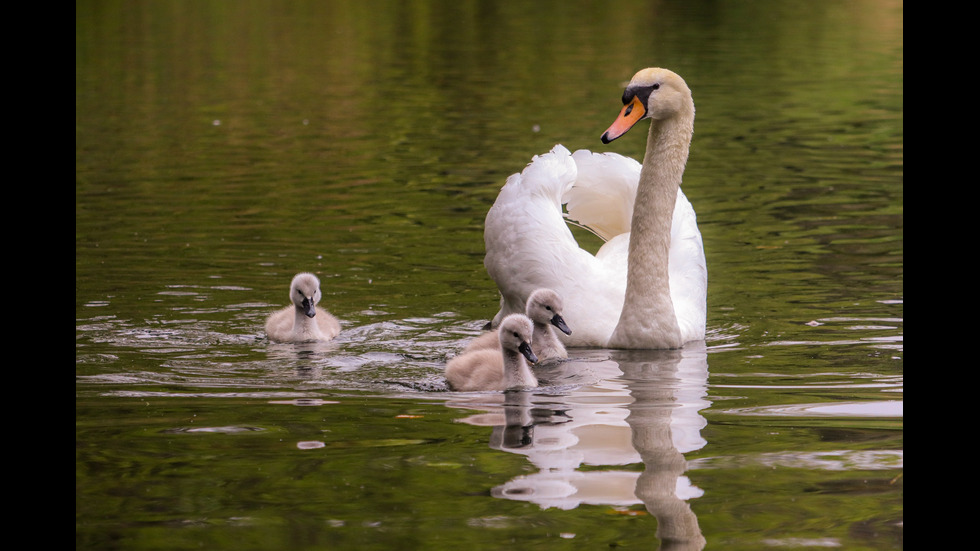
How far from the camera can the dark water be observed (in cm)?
559

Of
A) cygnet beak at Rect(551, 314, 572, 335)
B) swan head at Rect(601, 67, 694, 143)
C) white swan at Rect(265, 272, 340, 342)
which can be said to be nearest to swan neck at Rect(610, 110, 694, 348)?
swan head at Rect(601, 67, 694, 143)

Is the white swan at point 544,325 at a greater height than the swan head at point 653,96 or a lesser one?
lesser

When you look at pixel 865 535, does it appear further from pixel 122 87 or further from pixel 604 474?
pixel 122 87

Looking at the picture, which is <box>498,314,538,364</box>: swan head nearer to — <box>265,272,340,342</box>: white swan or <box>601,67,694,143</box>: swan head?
<box>601,67,694,143</box>: swan head

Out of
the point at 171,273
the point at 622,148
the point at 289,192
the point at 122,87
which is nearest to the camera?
the point at 171,273

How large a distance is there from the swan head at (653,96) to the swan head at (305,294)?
2119 mm

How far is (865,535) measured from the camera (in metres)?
5.25

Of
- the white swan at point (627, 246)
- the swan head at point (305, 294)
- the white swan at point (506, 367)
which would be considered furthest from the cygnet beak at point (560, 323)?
the swan head at point (305, 294)

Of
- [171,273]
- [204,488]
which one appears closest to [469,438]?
[204,488]

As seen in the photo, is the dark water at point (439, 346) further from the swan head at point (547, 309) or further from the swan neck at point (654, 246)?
the swan head at point (547, 309)

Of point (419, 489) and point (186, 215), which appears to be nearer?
point (419, 489)

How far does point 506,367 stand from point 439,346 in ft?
4.24

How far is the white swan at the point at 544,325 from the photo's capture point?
27.9ft

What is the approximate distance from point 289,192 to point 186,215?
1767mm
